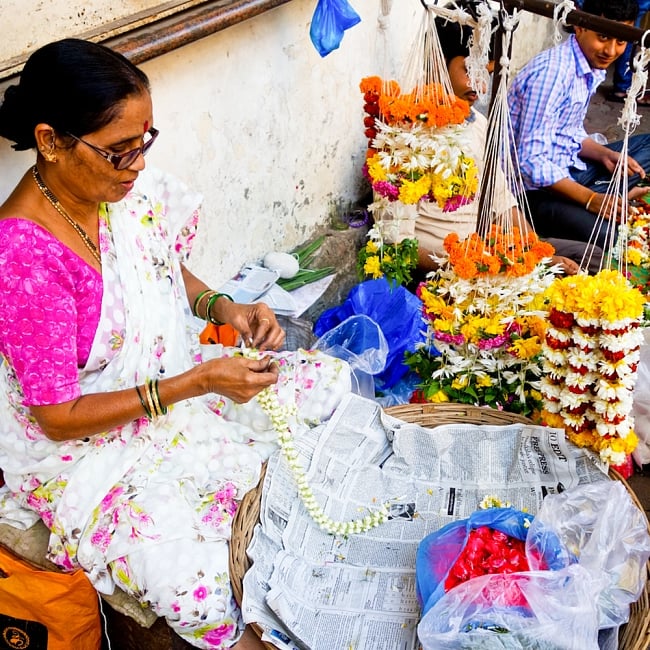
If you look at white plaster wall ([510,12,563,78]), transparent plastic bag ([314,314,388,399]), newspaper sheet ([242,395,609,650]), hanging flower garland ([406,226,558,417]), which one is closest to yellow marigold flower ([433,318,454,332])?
hanging flower garland ([406,226,558,417])

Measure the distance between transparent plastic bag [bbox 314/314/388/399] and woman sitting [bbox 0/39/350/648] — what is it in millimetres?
814

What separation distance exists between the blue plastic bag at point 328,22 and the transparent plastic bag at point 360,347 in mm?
1104

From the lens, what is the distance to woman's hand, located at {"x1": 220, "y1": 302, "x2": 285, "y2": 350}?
2098 millimetres

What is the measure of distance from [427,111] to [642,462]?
5.07ft

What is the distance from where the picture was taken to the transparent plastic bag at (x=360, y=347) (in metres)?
2.88

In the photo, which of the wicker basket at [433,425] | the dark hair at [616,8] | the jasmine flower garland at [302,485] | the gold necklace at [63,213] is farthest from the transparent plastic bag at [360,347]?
the dark hair at [616,8]

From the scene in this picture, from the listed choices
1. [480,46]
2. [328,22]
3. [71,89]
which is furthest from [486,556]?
[328,22]

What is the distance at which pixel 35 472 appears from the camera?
1910mm

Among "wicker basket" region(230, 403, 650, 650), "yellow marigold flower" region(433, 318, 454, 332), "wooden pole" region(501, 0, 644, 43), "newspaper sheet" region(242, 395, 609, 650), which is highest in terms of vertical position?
"wooden pole" region(501, 0, 644, 43)

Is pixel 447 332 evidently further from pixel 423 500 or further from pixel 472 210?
pixel 472 210

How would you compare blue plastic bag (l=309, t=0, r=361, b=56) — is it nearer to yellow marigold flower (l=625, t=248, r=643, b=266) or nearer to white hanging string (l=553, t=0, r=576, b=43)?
white hanging string (l=553, t=0, r=576, b=43)

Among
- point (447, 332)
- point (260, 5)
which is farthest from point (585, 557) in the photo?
point (260, 5)

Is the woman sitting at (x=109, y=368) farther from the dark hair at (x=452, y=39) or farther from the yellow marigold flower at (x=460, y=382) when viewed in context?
the dark hair at (x=452, y=39)

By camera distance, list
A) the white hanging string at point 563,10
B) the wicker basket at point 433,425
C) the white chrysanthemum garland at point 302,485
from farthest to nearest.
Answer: the white chrysanthemum garland at point 302,485 → the white hanging string at point 563,10 → the wicker basket at point 433,425
